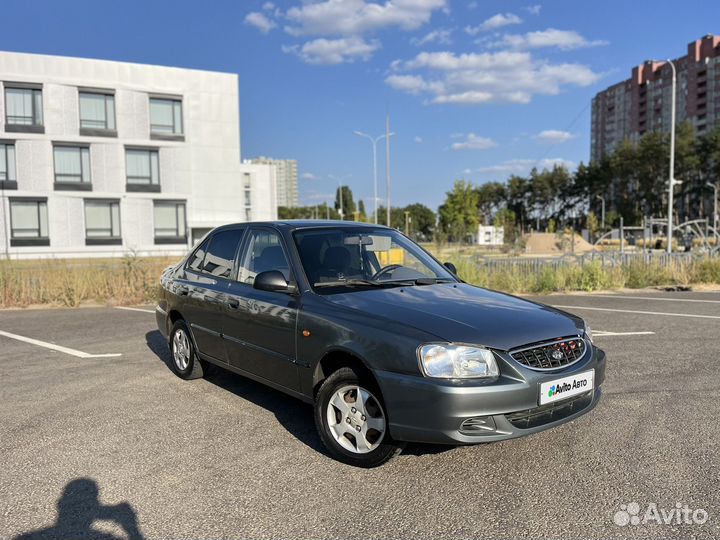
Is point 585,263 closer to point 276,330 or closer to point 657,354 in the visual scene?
point 657,354

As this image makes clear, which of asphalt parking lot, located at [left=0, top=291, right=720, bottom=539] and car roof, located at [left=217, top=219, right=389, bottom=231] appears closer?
asphalt parking lot, located at [left=0, top=291, right=720, bottom=539]

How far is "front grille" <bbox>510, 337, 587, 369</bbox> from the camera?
3.39m

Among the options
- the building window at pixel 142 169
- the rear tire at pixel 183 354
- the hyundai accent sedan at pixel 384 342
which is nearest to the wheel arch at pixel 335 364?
the hyundai accent sedan at pixel 384 342

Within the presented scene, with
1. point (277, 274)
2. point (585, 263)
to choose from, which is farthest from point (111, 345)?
point (585, 263)

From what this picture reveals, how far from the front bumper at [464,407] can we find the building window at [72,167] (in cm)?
3843

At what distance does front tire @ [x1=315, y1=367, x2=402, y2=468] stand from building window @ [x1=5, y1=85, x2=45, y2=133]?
38872 millimetres

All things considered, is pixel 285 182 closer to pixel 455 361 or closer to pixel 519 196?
pixel 519 196

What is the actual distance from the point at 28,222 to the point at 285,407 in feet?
121

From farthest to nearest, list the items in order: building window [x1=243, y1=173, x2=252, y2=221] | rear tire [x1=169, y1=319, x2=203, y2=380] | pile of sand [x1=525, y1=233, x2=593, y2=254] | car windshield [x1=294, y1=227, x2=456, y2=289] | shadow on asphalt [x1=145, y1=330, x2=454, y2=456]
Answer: building window [x1=243, y1=173, x2=252, y2=221] < pile of sand [x1=525, y1=233, x2=593, y2=254] < rear tire [x1=169, y1=319, x2=203, y2=380] < car windshield [x1=294, y1=227, x2=456, y2=289] < shadow on asphalt [x1=145, y1=330, x2=454, y2=456]

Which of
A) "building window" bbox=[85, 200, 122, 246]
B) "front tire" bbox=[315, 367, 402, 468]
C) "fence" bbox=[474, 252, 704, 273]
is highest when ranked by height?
"building window" bbox=[85, 200, 122, 246]

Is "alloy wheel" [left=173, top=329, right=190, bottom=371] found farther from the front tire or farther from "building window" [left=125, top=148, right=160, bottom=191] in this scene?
"building window" [left=125, top=148, right=160, bottom=191]

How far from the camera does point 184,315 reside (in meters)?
5.71

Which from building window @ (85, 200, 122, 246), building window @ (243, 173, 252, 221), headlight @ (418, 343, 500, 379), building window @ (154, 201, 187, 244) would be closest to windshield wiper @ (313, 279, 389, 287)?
headlight @ (418, 343, 500, 379)

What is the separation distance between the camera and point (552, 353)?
3.54 m
